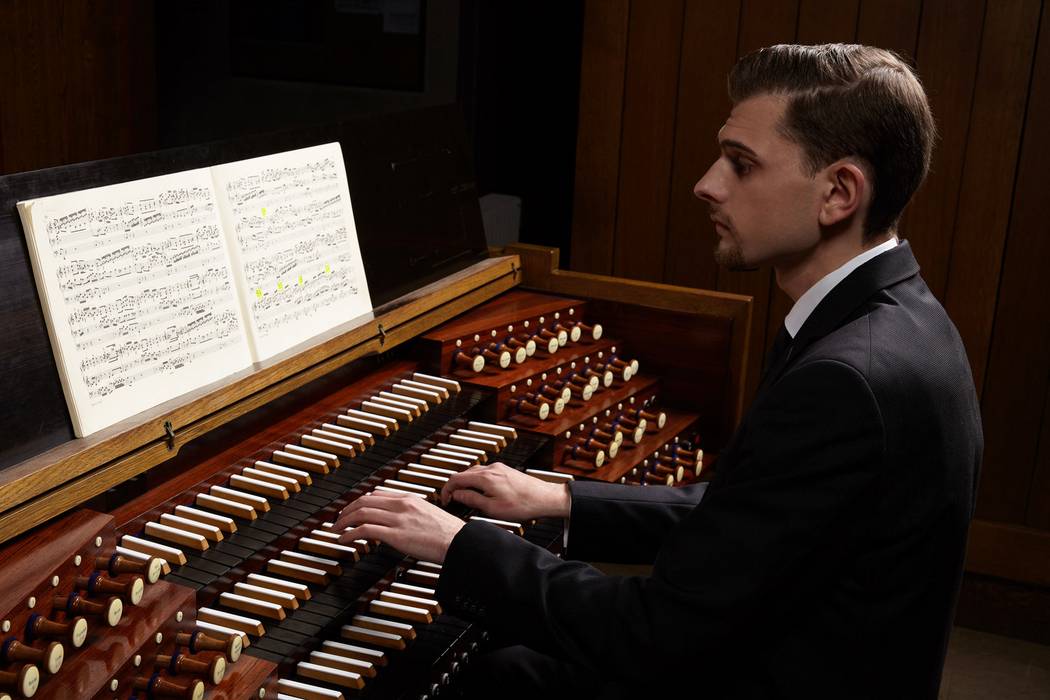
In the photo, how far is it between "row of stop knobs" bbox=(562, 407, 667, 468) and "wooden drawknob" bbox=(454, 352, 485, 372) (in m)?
0.29

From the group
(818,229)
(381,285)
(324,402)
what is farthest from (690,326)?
(818,229)

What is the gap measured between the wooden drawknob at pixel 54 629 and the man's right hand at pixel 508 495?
79cm

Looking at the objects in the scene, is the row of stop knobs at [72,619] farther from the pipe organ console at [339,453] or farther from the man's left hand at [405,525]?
the man's left hand at [405,525]

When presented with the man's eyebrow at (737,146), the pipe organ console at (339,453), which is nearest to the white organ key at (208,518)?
the pipe organ console at (339,453)

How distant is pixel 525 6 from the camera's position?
450 cm

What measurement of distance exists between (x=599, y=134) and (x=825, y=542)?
2.85m

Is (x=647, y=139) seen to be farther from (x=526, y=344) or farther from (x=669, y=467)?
(x=669, y=467)

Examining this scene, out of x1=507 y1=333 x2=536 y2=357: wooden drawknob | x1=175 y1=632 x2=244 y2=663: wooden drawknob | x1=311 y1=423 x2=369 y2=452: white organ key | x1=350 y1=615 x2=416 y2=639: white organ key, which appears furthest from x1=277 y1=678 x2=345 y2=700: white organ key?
x1=507 y1=333 x2=536 y2=357: wooden drawknob

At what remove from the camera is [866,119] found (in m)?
1.67

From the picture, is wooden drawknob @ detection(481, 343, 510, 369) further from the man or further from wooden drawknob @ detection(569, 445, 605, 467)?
the man

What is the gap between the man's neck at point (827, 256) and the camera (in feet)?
5.63

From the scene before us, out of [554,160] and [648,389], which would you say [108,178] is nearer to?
[648,389]

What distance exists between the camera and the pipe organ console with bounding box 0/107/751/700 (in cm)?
169

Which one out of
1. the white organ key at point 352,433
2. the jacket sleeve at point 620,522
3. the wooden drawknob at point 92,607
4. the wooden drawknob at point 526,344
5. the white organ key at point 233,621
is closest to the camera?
the wooden drawknob at point 92,607
